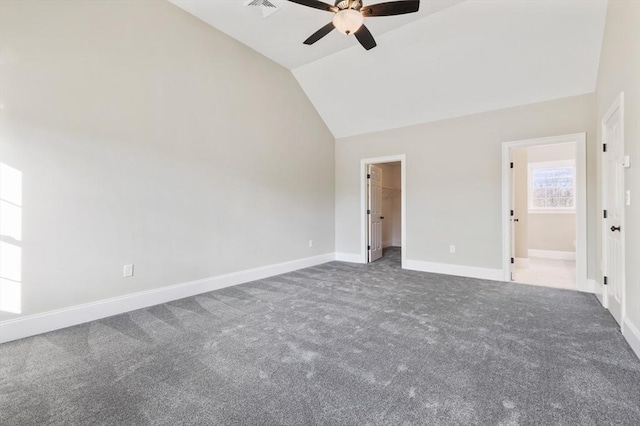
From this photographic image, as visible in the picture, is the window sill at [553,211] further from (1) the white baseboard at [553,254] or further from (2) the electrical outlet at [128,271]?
(2) the electrical outlet at [128,271]

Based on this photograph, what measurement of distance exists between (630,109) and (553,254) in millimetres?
5181

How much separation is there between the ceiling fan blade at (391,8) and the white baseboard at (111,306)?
365cm

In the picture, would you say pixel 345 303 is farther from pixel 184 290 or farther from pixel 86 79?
pixel 86 79

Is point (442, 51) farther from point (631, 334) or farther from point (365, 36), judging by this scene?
point (631, 334)

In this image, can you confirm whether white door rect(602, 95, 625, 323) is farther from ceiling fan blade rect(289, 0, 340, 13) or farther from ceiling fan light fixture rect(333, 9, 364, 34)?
ceiling fan blade rect(289, 0, 340, 13)

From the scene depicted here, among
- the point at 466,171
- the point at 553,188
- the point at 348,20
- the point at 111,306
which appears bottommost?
the point at 111,306

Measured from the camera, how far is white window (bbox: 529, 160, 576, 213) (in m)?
6.26

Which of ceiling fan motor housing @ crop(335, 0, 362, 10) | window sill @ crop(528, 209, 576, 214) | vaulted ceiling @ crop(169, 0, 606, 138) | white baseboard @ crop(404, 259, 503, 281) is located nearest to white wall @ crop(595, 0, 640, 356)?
vaulted ceiling @ crop(169, 0, 606, 138)

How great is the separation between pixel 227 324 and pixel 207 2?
3.74 m

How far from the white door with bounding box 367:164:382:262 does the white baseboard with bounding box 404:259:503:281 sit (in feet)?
3.32

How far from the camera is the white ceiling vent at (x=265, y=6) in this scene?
325 cm

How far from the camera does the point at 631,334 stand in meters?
2.22

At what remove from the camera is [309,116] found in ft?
18.3

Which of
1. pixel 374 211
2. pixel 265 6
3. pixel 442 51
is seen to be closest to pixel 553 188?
pixel 374 211
